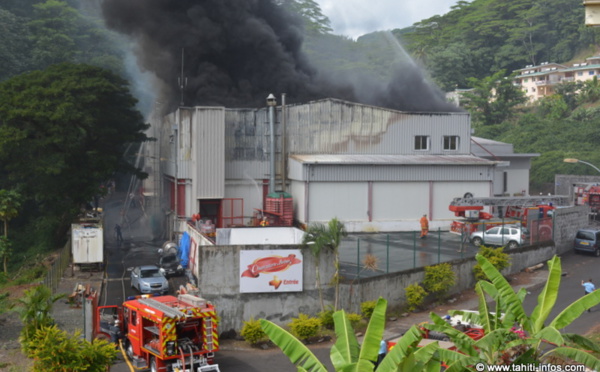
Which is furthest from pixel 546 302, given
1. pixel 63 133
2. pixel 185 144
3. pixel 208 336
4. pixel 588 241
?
pixel 63 133

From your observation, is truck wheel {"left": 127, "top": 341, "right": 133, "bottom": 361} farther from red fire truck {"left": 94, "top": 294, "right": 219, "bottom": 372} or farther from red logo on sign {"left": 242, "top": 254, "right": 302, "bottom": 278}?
red logo on sign {"left": 242, "top": 254, "right": 302, "bottom": 278}

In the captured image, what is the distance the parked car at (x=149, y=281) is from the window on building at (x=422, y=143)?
1961 cm

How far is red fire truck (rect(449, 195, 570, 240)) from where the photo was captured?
121 ft

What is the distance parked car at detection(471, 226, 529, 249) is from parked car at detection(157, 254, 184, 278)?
1541cm

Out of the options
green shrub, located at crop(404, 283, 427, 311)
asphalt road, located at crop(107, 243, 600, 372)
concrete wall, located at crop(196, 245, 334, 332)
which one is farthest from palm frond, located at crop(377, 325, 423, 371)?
green shrub, located at crop(404, 283, 427, 311)

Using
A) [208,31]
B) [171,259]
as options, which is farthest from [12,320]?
[208,31]

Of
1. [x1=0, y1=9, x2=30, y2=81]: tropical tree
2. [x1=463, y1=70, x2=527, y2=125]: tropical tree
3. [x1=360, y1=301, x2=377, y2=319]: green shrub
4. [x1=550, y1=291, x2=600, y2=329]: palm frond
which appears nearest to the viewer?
[x1=550, y1=291, x2=600, y2=329]: palm frond

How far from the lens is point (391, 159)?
43375 millimetres

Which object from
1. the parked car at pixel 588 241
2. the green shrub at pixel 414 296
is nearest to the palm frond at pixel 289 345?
the green shrub at pixel 414 296

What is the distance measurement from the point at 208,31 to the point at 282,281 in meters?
30.0

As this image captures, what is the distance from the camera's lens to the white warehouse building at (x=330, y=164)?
4209 centimetres

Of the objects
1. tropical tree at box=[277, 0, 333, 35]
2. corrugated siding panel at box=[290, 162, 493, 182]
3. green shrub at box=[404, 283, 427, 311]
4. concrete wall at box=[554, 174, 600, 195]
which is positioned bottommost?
Result: green shrub at box=[404, 283, 427, 311]

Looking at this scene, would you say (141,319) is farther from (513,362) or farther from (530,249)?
(530,249)

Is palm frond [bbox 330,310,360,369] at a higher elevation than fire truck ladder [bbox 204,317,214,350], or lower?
higher
